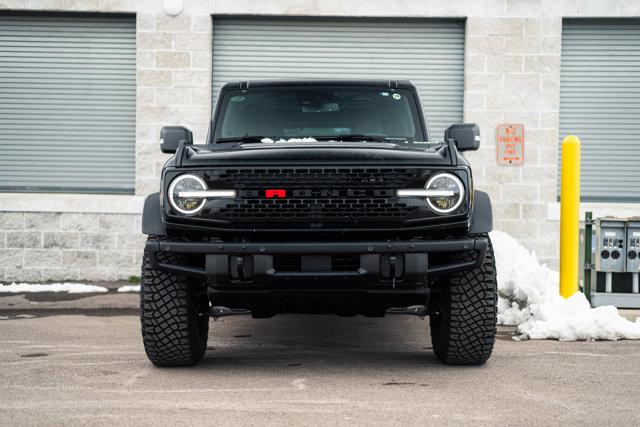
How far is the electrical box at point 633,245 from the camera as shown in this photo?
9.11 metres

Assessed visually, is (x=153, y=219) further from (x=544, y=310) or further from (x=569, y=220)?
(x=569, y=220)

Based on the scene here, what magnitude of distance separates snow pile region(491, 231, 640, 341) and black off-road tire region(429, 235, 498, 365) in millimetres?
1658

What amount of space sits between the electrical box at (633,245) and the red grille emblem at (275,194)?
494 cm

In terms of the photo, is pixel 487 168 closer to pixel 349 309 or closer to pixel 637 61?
pixel 637 61

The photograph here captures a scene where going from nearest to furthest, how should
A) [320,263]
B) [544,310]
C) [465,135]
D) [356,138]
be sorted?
[320,263] → [356,138] → [465,135] → [544,310]

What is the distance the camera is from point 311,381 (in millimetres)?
5543

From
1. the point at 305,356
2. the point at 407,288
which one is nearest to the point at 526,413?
the point at 407,288

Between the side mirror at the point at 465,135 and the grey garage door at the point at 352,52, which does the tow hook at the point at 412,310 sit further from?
the grey garage door at the point at 352,52

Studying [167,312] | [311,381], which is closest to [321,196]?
[311,381]

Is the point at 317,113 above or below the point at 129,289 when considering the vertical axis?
above

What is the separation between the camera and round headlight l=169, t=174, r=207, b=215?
5.39 m

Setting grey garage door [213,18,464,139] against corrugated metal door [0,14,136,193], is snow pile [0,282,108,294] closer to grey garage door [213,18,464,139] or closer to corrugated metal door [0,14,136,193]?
corrugated metal door [0,14,136,193]

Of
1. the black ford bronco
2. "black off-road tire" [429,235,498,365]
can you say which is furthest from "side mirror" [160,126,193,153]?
"black off-road tire" [429,235,498,365]

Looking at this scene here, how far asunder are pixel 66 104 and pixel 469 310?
8203 mm
